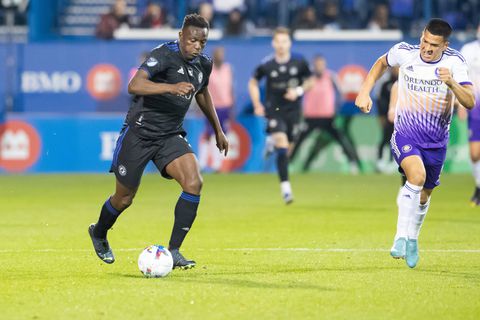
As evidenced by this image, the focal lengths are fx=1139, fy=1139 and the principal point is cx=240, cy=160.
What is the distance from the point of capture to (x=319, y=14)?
2656 centimetres

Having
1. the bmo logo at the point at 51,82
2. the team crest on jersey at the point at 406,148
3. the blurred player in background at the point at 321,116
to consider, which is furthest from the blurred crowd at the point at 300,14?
the team crest on jersey at the point at 406,148

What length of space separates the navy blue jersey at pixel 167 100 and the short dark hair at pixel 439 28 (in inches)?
72.8

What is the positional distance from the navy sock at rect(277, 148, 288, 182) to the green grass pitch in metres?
0.49

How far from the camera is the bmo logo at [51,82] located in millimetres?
25938

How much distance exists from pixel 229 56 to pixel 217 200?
8.99 meters

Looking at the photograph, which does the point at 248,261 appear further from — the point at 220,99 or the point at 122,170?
the point at 220,99

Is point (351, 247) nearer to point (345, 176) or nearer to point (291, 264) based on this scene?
point (291, 264)

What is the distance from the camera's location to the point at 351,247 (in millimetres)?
11211

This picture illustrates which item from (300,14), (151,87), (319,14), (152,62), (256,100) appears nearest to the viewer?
(151,87)

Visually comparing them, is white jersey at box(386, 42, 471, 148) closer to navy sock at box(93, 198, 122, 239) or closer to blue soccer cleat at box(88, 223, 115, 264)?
navy sock at box(93, 198, 122, 239)

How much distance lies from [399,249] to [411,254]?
0.11m

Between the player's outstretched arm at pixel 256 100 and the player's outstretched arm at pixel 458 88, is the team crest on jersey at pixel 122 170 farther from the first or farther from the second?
the player's outstretched arm at pixel 256 100

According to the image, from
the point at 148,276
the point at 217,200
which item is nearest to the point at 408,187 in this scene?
the point at 148,276

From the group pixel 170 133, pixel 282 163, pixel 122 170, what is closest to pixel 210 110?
pixel 170 133
